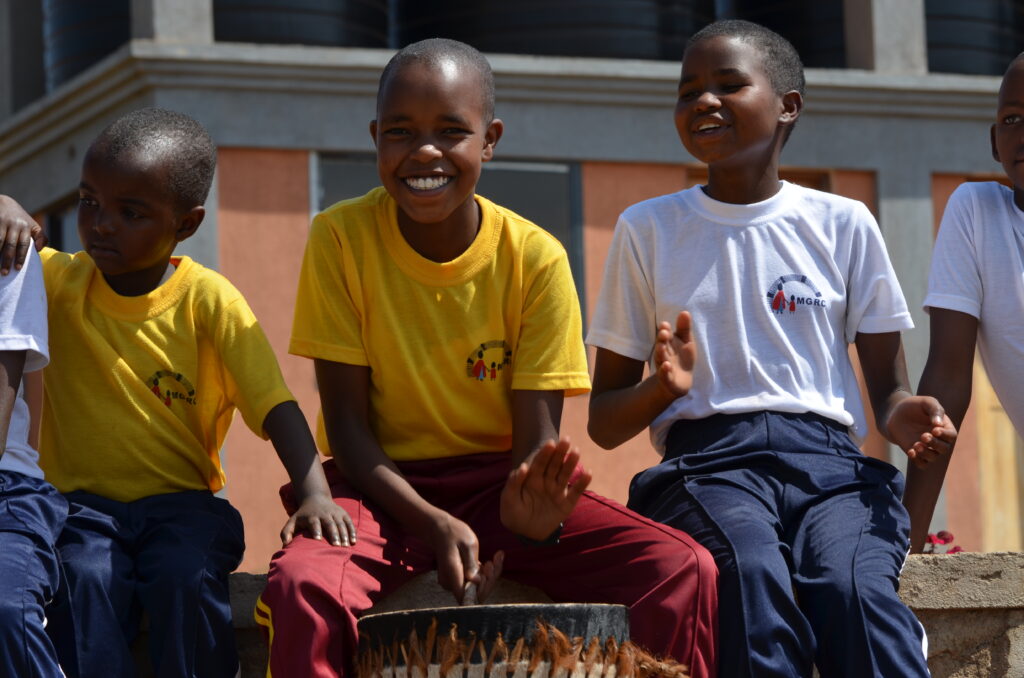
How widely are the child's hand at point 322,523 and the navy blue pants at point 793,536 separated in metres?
0.71

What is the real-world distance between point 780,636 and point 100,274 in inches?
73.9

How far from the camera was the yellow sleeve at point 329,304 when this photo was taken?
3846 millimetres

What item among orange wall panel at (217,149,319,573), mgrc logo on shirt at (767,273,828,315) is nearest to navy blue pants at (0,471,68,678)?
mgrc logo on shirt at (767,273,828,315)

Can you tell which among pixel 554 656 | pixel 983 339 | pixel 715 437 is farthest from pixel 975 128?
pixel 554 656

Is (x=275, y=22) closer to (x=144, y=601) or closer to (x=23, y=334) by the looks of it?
(x=23, y=334)

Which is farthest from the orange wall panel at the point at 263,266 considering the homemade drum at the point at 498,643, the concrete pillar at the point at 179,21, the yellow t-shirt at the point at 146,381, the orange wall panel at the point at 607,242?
the homemade drum at the point at 498,643

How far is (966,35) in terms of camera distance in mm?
12453

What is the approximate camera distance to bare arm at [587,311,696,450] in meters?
3.55

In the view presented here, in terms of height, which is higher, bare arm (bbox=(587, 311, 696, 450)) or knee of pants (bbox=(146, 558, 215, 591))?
bare arm (bbox=(587, 311, 696, 450))

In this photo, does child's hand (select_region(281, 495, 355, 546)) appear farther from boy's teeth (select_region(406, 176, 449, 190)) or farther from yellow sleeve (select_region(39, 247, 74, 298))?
yellow sleeve (select_region(39, 247, 74, 298))

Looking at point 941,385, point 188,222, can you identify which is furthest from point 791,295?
point 188,222

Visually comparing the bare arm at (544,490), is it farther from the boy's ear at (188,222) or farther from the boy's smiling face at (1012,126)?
the boy's smiling face at (1012,126)

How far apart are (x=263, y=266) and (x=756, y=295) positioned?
7097 mm

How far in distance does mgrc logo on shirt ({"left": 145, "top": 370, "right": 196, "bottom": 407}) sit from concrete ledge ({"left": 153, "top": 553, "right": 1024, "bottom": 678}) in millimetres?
496
